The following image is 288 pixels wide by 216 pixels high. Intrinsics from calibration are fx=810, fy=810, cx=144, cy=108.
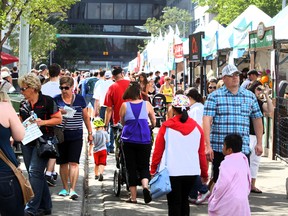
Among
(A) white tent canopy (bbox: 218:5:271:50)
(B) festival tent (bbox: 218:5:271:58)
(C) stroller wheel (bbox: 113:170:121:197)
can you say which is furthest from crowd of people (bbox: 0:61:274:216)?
(A) white tent canopy (bbox: 218:5:271:50)

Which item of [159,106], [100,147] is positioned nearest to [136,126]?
[100,147]

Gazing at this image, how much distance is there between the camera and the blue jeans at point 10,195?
261 inches

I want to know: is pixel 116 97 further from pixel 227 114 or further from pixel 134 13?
pixel 134 13

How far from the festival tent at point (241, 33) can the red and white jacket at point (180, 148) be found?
1294 centimetres

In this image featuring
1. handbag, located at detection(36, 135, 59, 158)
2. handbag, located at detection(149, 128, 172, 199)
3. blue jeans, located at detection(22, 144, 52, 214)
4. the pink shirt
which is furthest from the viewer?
blue jeans, located at detection(22, 144, 52, 214)

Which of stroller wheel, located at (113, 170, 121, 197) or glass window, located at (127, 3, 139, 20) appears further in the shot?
glass window, located at (127, 3, 139, 20)

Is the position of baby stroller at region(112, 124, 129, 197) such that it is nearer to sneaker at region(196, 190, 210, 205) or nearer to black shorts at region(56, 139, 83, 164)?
black shorts at region(56, 139, 83, 164)

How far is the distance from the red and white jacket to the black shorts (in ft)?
9.06

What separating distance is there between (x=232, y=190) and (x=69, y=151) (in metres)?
3.97

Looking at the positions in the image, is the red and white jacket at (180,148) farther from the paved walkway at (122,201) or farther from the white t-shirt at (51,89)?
the white t-shirt at (51,89)

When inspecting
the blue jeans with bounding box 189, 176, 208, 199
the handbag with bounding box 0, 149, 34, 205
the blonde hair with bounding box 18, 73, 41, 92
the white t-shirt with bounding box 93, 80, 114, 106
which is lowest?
the blue jeans with bounding box 189, 176, 208, 199

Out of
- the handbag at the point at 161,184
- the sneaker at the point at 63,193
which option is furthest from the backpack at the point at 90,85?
the handbag at the point at 161,184

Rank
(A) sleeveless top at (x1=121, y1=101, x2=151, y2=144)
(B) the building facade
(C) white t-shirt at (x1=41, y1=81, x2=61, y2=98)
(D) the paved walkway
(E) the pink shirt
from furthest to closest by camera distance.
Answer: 1. (B) the building facade
2. (C) white t-shirt at (x1=41, y1=81, x2=61, y2=98)
3. (A) sleeveless top at (x1=121, y1=101, x2=151, y2=144)
4. (D) the paved walkway
5. (E) the pink shirt

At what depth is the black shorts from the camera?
11.0 meters
